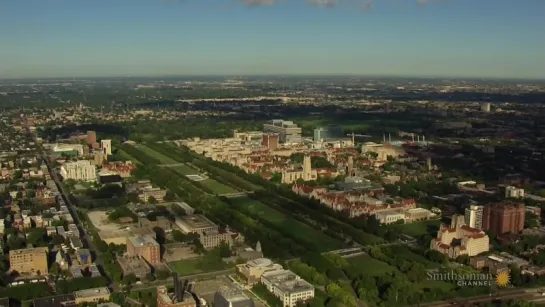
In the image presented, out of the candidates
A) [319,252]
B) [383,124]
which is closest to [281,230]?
[319,252]

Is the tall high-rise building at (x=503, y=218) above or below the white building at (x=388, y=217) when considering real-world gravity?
above

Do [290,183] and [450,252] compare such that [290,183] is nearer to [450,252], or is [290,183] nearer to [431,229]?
[431,229]

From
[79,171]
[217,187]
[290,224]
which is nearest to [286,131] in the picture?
[217,187]

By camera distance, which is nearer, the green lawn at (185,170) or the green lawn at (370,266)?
the green lawn at (370,266)

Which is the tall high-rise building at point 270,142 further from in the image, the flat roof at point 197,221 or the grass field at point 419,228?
the grass field at point 419,228

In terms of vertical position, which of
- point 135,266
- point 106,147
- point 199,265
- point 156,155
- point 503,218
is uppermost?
point 106,147

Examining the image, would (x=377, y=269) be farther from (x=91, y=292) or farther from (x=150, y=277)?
(x=91, y=292)

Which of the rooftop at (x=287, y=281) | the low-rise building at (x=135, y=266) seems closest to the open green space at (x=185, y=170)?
the low-rise building at (x=135, y=266)
